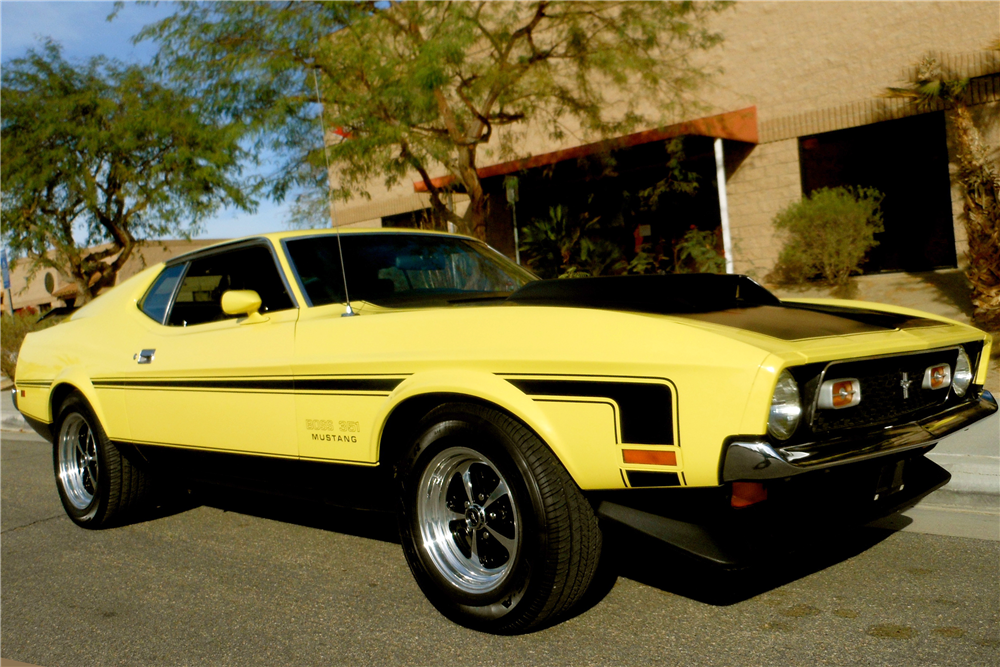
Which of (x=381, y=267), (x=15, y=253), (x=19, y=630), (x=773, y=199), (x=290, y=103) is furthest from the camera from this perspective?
(x=15, y=253)

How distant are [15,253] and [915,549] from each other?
64.8 feet

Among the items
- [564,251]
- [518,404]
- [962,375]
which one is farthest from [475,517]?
[564,251]

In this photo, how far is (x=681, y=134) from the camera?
13500 mm

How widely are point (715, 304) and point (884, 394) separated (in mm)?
702

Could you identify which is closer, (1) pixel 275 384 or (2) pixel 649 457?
(2) pixel 649 457

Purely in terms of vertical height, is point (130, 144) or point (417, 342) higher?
point (130, 144)

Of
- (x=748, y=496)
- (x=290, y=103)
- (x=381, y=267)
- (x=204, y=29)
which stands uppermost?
(x=204, y=29)

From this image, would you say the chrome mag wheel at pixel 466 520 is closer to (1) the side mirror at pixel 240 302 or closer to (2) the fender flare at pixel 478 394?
(2) the fender flare at pixel 478 394

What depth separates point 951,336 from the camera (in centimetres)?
330

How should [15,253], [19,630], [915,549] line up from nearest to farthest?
[19,630]
[915,549]
[15,253]

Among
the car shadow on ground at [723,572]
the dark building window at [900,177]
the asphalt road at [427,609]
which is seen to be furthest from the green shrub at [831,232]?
the car shadow on ground at [723,572]

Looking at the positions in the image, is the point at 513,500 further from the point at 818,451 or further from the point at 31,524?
the point at 31,524

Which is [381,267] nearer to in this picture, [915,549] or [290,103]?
[915,549]

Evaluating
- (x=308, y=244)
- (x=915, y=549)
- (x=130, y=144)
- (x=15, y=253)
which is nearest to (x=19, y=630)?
(x=308, y=244)
